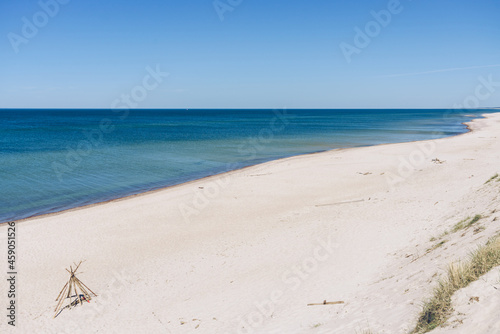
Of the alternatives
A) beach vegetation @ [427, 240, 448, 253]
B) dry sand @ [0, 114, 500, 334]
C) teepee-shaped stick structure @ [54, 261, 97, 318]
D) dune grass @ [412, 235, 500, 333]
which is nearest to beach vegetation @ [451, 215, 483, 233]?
dry sand @ [0, 114, 500, 334]

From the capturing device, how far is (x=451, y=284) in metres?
5.92

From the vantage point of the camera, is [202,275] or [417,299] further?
[202,275]

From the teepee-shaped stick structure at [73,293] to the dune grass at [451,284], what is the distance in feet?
28.8

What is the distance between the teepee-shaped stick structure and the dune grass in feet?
28.8

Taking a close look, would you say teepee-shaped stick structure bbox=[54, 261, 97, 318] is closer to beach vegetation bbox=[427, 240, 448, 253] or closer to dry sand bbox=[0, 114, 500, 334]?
dry sand bbox=[0, 114, 500, 334]

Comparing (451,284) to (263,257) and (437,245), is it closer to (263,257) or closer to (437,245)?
(437,245)

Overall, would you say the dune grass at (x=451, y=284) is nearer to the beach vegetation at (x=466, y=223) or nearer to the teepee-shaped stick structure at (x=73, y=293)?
the beach vegetation at (x=466, y=223)

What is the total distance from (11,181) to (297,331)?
86.2ft

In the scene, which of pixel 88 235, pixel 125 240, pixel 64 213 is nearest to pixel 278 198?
pixel 125 240

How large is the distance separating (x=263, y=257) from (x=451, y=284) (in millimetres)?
6730

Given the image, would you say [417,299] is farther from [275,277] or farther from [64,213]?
[64,213]

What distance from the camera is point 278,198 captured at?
1939cm

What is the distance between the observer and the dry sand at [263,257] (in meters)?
7.39

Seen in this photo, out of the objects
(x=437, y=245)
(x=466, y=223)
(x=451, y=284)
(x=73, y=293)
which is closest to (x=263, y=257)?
(x=437, y=245)
